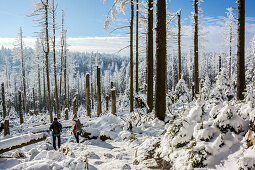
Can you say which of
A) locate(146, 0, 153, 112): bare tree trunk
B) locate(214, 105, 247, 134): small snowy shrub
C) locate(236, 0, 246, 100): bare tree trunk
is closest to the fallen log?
locate(146, 0, 153, 112): bare tree trunk

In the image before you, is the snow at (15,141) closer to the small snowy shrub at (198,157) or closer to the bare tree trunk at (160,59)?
the bare tree trunk at (160,59)

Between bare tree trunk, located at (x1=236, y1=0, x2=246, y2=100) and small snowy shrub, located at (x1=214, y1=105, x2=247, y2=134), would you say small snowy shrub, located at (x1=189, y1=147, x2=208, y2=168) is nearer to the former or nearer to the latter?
small snowy shrub, located at (x1=214, y1=105, x2=247, y2=134)

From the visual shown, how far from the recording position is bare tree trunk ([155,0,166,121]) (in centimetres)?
699

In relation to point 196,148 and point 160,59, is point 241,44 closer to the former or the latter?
point 160,59

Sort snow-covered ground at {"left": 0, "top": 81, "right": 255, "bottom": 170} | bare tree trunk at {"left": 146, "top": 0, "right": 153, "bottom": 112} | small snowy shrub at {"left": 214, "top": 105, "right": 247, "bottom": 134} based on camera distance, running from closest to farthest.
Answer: snow-covered ground at {"left": 0, "top": 81, "right": 255, "bottom": 170}
small snowy shrub at {"left": 214, "top": 105, "right": 247, "bottom": 134}
bare tree trunk at {"left": 146, "top": 0, "right": 153, "bottom": 112}

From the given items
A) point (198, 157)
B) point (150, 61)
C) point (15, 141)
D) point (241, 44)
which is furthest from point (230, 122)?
point (241, 44)

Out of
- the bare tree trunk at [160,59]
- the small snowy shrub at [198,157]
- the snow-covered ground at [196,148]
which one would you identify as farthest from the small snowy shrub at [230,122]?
the bare tree trunk at [160,59]

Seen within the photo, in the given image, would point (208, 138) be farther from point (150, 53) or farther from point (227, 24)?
point (227, 24)

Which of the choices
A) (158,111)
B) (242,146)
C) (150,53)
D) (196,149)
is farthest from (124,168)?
(150,53)

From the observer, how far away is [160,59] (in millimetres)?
7262

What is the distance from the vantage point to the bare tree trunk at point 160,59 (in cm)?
699

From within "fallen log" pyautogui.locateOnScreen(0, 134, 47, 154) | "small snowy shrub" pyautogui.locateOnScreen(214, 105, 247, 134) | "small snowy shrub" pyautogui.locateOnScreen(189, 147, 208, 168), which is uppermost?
"small snowy shrub" pyautogui.locateOnScreen(214, 105, 247, 134)

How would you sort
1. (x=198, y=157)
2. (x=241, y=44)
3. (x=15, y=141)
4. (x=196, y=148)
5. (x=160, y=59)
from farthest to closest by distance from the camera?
(x=241, y=44) → (x=160, y=59) → (x=15, y=141) → (x=196, y=148) → (x=198, y=157)

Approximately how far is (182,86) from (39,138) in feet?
26.8
